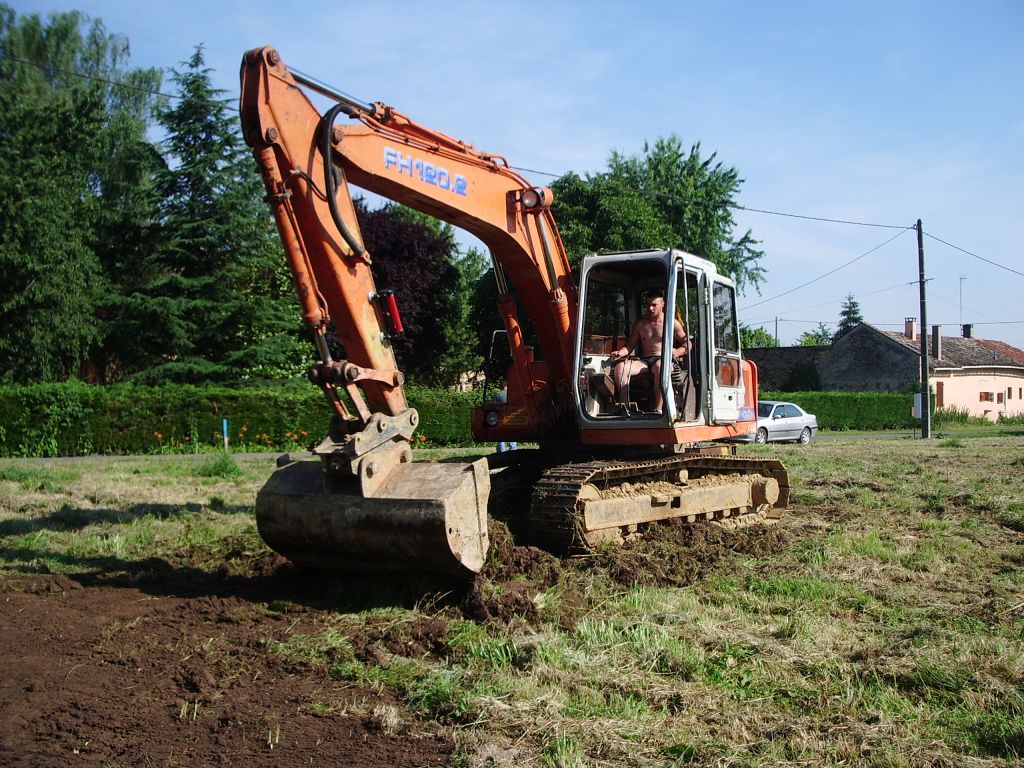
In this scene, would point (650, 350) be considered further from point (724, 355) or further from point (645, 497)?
point (645, 497)

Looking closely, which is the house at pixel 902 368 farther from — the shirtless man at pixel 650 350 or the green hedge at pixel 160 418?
the shirtless man at pixel 650 350

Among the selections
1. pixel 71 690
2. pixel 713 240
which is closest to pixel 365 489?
pixel 71 690

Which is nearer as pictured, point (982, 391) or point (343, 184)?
point (343, 184)

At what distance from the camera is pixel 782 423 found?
28312mm

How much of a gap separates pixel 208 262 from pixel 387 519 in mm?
25210

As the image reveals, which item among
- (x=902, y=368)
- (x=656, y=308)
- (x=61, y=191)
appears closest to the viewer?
(x=656, y=308)

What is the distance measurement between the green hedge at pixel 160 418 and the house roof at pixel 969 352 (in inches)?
1334

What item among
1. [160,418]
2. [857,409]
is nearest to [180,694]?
[160,418]

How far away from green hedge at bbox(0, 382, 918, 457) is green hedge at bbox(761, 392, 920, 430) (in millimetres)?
19067

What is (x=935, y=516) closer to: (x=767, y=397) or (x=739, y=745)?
(x=739, y=745)

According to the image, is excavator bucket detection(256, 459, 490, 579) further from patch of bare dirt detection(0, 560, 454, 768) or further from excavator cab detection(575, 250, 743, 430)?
excavator cab detection(575, 250, 743, 430)

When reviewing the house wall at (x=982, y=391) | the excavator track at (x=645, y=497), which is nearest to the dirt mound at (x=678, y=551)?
the excavator track at (x=645, y=497)

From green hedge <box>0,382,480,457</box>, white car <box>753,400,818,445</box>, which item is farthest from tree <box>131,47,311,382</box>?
white car <box>753,400,818,445</box>

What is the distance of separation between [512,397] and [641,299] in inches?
65.2
